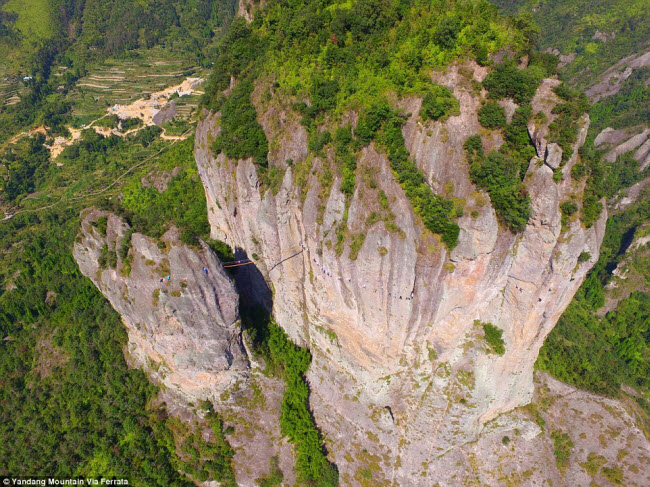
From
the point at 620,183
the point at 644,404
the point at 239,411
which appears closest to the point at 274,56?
the point at 239,411

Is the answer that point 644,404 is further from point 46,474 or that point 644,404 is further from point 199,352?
point 46,474

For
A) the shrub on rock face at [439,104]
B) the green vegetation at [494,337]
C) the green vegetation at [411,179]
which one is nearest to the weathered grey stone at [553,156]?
the shrub on rock face at [439,104]

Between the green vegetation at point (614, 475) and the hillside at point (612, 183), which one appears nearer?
the green vegetation at point (614, 475)

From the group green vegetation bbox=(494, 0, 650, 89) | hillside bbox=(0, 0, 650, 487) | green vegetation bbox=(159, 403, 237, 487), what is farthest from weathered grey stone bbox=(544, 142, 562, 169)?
green vegetation bbox=(494, 0, 650, 89)

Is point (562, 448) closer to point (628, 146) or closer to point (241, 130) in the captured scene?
point (241, 130)

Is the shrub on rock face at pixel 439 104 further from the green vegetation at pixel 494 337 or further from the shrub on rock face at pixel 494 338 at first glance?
the shrub on rock face at pixel 494 338

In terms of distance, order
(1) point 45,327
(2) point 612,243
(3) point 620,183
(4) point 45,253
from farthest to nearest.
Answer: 1. (3) point 620,183
2. (2) point 612,243
3. (4) point 45,253
4. (1) point 45,327

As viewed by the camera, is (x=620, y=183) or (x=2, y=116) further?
(x=2, y=116)
